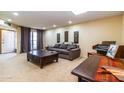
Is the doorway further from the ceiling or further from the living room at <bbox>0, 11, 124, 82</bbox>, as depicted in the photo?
the ceiling

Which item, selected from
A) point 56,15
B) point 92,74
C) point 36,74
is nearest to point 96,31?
point 56,15

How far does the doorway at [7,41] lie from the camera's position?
670 cm

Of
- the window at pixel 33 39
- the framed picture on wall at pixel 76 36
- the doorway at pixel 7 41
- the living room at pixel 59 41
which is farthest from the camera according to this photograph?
the window at pixel 33 39

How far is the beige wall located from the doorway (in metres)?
4.75

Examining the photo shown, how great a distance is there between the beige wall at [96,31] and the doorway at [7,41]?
15.6 feet

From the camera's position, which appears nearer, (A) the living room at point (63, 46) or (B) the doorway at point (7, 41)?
(A) the living room at point (63, 46)

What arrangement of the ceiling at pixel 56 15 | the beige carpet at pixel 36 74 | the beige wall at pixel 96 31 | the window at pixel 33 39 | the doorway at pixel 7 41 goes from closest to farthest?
the beige carpet at pixel 36 74, the ceiling at pixel 56 15, the beige wall at pixel 96 31, the doorway at pixel 7 41, the window at pixel 33 39

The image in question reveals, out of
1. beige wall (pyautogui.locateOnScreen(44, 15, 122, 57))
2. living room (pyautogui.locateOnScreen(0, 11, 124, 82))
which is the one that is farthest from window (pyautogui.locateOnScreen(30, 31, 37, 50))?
beige wall (pyautogui.locateOnScreen(44, 15, 122, 57))

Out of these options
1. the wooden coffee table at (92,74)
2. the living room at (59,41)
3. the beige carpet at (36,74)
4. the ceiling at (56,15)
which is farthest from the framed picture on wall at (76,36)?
the wooden coffee table at (92,74)

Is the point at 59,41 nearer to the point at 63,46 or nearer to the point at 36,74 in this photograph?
the point at 63,46

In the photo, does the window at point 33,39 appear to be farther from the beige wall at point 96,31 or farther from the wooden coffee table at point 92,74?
the wooden coffee table at point 92,74

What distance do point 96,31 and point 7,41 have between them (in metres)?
6.94
